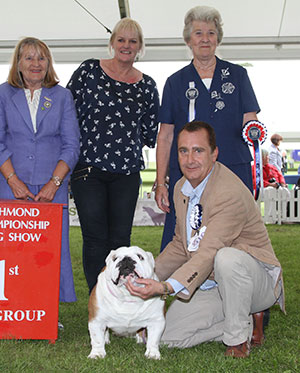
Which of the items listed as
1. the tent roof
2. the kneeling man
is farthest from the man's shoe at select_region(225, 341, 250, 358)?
the tent roof

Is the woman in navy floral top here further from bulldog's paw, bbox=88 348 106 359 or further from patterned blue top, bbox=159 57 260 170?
bulldog's paw, bbox=88 348 106 359

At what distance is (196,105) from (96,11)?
4.25 m

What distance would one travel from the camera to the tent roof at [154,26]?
6703 mm

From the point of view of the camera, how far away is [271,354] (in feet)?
8.22

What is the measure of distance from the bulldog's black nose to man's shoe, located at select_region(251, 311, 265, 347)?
0.79 metres

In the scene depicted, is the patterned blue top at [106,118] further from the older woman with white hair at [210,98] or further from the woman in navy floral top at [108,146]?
the older woman with white hair at [210,98]

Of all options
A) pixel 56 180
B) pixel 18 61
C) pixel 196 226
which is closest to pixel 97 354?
pixel 196 226

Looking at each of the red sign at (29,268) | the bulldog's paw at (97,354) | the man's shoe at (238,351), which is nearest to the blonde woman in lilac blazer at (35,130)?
the red sign at (29,268)

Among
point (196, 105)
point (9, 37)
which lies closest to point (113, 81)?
point (196, 105)

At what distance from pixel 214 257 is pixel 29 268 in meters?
0.97

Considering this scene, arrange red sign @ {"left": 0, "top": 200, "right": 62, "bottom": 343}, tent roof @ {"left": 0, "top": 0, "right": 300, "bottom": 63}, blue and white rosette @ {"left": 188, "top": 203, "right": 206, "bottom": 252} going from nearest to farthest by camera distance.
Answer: blue and white rosette @ {"left": 188, "top": 203, "right": 206, "bottom": 252}, red sign @ {"left": 0, "top": 200, "right": 62, "bottom": 343}, tent roof @ {"left": 0, "top": 0, "right": 300, "bottom": 63}

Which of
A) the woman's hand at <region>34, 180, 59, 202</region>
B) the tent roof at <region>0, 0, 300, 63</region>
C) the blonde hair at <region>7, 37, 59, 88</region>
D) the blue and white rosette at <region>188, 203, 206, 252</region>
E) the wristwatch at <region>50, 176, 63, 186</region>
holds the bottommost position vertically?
the blue and white rosette at <region>188, 203, 206, 252</region>

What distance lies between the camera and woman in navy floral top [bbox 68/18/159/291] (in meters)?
3.20

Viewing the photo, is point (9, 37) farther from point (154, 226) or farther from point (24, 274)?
point (24, 274)
